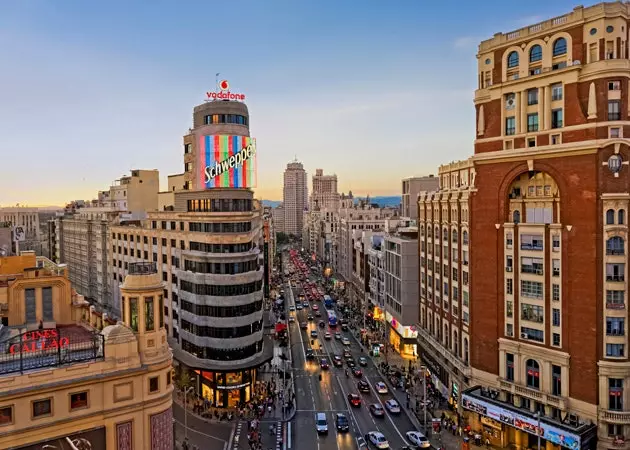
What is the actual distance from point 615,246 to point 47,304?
2076 inches

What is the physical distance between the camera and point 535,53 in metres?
55.4

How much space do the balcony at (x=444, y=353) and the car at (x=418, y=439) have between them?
9.33 m

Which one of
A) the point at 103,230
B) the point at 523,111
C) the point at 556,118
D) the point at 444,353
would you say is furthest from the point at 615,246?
the point at 103,230

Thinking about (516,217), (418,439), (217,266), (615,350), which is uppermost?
(516,217)

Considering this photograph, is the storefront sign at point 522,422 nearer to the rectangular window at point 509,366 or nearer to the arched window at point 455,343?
the rectangular window at point 509,366

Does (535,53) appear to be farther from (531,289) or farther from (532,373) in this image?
(532,373)

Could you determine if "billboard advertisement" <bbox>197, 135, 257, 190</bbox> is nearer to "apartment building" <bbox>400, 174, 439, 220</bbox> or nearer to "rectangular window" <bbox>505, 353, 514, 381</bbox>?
"rectangular window" <bbox>505, 353, 514, 381</bbox>

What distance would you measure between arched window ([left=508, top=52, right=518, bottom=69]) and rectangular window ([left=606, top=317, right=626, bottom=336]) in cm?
2879

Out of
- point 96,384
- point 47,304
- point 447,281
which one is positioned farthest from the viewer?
point 447,281

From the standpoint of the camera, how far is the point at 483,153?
196 feet

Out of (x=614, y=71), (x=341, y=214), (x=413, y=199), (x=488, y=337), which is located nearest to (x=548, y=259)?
(x=488, y=337)

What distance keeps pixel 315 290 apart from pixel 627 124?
5441 inches

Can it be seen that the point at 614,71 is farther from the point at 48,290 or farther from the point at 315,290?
the point at 315,290

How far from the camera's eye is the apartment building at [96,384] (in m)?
31.6
